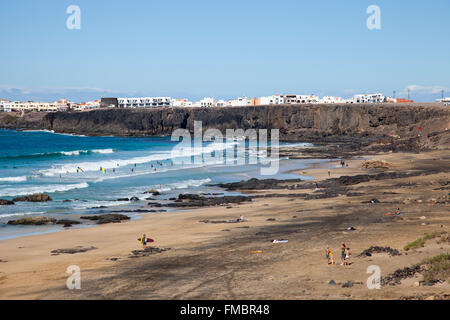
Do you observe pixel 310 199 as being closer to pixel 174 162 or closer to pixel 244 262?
pixel 244 262

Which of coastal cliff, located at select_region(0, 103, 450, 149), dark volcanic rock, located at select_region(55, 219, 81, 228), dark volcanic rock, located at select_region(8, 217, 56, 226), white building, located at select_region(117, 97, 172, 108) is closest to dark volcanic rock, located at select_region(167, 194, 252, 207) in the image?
dark volcanic rock, located at select_region(55, 219, 81, 228)

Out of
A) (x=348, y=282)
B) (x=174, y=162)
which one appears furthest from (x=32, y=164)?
(x=348, y=282)

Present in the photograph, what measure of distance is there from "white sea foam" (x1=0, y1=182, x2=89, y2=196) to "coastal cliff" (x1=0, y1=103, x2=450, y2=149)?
4409cm

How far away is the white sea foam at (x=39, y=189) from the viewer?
36.8 meters

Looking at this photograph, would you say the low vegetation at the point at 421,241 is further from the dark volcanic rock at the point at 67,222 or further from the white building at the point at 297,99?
the white building at the point at 297,99

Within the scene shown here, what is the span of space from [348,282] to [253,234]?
8521 mm

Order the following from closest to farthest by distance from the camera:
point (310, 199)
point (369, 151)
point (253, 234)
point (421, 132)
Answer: point (253, 234), point (310, 199), point (369, 151), point (421, 132)

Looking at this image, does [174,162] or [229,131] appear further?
[229,131]

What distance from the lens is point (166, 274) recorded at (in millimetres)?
15836

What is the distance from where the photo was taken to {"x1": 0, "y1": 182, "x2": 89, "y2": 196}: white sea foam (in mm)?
36750

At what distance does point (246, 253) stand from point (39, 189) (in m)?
25.1

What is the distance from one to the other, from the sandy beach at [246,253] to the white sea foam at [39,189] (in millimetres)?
12777

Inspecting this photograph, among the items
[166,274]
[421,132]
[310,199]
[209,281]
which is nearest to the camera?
[209,281]

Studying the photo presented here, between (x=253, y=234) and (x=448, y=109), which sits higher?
(x=448, y=109)
